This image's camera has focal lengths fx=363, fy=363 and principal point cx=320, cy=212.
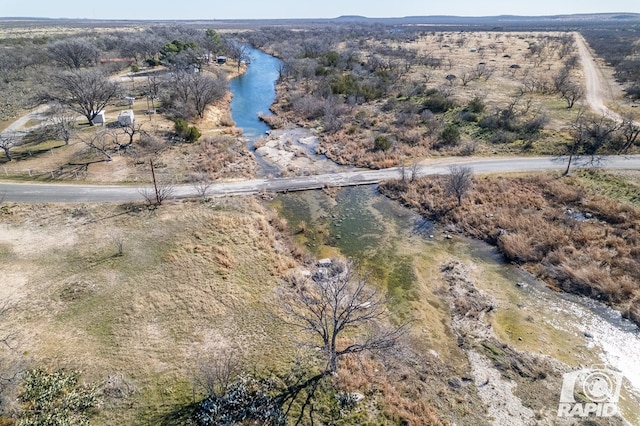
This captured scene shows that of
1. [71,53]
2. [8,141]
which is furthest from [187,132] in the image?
[71,53]

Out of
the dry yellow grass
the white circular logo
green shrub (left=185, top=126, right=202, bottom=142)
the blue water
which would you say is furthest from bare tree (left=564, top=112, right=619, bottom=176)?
green shrub (left=185, top=126, right=202, bottom=142)

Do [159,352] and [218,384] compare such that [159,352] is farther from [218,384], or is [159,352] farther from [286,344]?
[286,344]

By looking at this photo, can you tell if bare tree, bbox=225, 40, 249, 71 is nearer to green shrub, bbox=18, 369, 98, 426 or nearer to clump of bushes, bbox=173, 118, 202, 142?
clump of bushes, bbox=173, 118, 202, 142

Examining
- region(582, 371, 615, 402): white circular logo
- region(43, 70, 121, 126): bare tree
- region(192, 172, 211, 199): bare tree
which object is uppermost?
region(43, 70, 121, 126): bare tree

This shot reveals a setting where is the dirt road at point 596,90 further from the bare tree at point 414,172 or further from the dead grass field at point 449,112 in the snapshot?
the bare tree at point 414,172

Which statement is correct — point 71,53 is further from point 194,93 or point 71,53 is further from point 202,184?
point 202,184

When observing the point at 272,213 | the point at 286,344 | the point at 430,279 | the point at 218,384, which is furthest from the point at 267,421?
the point at 272,213
